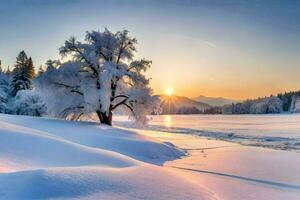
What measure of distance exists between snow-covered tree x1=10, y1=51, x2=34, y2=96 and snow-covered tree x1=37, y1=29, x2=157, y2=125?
103 feet

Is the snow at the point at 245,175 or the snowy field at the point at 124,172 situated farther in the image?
the snow at the point at 245,175

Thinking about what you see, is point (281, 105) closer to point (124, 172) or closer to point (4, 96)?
point (4, 96)

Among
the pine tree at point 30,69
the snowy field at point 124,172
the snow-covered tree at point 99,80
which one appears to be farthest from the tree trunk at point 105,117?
the pine tree at point 30,69

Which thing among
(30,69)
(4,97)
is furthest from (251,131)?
(4,97)

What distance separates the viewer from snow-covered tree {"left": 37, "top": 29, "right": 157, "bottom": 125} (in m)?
24.7

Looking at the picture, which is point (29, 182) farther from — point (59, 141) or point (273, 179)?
point (273, 179)

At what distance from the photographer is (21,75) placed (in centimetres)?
5503

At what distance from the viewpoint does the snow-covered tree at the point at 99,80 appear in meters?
24.7

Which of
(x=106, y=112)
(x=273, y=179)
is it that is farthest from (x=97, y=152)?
(x=106, y=112)

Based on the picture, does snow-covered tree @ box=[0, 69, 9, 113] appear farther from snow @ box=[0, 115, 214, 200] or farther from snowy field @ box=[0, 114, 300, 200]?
snow @ box=[0, 115, 214, 200]

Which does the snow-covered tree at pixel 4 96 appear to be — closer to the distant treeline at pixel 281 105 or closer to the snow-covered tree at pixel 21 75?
the snow-covered tree at pixel 21 75

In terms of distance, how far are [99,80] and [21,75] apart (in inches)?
1363

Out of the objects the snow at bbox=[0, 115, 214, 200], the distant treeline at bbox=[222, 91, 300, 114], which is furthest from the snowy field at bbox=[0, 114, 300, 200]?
the distant treeline at bbox=[222, 91, 300, 114]

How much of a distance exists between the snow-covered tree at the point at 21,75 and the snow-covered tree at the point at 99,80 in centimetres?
3127
